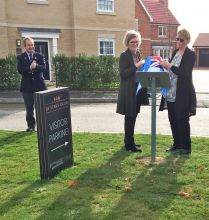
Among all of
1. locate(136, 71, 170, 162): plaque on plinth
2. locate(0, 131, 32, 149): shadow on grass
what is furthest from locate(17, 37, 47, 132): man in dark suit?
locate(136, 71, 170, 162): plaque on plinth

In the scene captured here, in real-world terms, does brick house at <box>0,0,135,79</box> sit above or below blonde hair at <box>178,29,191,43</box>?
above

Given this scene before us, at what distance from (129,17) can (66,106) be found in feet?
63.8

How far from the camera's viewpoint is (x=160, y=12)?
49.6 m

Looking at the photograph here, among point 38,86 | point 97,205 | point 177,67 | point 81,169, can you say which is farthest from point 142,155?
point 38,86

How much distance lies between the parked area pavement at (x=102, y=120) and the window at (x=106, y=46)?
10.7 meters

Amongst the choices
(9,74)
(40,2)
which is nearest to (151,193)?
(9,74)

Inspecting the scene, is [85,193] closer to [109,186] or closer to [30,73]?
→ [109,186]

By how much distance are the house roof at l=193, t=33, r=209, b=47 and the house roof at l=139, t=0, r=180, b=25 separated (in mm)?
10233

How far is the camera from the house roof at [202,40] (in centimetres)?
5914

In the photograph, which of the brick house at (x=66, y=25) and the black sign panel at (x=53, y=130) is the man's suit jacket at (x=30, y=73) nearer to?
the black sign panel at (x=53, y=130)

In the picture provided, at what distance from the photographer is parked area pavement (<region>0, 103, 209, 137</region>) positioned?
27.7 feet

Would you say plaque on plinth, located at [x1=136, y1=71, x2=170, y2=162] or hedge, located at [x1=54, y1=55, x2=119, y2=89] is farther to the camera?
hedge, located at [x1=54, y1=55, x2=119, y2=89]

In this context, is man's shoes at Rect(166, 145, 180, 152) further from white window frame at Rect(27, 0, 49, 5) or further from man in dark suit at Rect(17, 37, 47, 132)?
white window frame at Rect(27, 0, 49, 5)

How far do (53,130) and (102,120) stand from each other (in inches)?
190
